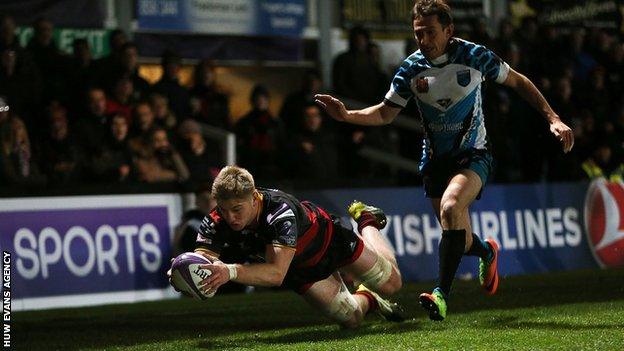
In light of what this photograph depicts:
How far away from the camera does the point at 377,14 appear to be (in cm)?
1986

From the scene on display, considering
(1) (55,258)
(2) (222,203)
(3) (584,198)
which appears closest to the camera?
(2) (222,203)

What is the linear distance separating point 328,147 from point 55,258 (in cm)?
418

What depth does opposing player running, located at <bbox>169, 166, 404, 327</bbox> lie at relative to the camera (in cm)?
814

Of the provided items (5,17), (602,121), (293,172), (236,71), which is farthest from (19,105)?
(602,121)

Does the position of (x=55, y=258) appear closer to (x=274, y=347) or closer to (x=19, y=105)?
(x=19, y=105)

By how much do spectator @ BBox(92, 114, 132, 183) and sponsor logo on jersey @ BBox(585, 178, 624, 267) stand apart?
585 centimetres

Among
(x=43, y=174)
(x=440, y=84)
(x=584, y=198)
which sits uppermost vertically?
(x=440, y=84)

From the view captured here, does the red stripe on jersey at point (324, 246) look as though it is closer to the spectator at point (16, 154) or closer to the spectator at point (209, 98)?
the spectator at point (16, 154)

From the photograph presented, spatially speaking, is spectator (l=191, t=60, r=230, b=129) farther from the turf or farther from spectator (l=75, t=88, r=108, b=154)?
the turf

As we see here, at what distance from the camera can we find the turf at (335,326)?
330 inches

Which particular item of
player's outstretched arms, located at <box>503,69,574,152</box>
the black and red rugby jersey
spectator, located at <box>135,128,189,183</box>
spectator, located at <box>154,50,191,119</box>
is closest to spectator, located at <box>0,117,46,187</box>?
spectator, located at <box>135,128,189,183</box>

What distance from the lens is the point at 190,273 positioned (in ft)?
25.9

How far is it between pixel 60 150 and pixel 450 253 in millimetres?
5832

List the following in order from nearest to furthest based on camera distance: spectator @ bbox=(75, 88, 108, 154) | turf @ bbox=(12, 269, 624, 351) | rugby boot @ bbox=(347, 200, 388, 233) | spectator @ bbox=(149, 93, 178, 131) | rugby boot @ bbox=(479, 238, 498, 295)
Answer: turf @ bbox=(12, 269, 624, 351), rugby boot @ bbox=(347, 200, 388, 233), rugby boot @ bbox=(479, 238, 498, 295), spectator @ bbox=(75, 88, 108, 154), spectator @ bbox=(149, 93, 178, 131)
